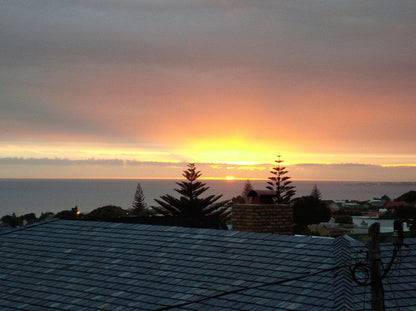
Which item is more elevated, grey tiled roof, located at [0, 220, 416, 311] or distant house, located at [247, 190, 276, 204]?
distant house, located at [247, 190, 276, 204]

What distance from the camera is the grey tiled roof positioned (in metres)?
11.2

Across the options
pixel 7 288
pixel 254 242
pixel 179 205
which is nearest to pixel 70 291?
pixel 7 288

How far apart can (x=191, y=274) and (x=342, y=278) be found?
360 cm

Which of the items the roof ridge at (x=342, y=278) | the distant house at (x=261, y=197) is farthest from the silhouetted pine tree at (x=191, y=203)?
the roof ridge at (x=342, y=278)

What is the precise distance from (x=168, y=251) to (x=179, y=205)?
43867mm

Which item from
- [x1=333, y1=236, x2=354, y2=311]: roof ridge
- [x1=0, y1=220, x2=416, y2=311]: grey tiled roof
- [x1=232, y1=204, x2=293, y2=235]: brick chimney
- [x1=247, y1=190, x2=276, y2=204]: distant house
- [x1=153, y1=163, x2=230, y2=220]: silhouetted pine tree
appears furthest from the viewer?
[x1=153, y1=163, x2=230, y2=220]: silhouetted pine tree

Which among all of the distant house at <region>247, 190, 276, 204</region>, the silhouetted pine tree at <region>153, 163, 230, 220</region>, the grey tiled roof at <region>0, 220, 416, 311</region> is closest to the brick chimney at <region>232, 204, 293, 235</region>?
the distant house at <region>247, 190, 276, 204</region>

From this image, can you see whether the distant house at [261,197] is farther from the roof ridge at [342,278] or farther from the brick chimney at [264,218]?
the roof ridge at [342,278]

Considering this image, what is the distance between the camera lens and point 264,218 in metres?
19.2

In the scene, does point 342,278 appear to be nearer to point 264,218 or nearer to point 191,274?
point 191,274

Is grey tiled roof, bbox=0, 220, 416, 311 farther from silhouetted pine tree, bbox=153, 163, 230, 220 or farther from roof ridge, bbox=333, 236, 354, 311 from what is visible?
silhouetted pine tree, bbox=153, 163, 230, 220

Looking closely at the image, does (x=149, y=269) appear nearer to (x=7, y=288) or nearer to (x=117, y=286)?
(x=117, y=286)

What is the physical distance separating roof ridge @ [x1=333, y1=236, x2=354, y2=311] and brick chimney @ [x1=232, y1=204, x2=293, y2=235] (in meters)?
6.12

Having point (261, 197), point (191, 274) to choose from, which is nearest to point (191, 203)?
point (261, 197)
